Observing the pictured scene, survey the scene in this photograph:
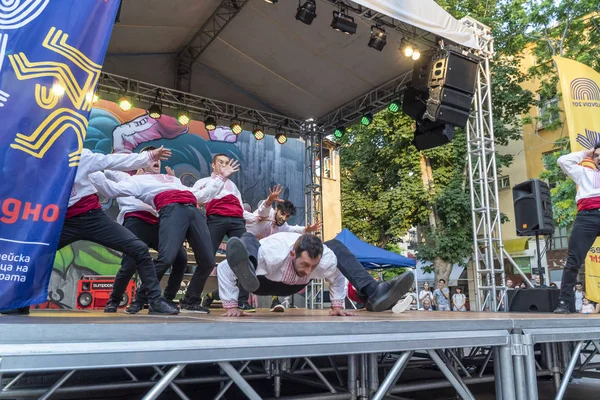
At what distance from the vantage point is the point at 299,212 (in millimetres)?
12477

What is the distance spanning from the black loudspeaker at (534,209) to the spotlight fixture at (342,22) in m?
3.18

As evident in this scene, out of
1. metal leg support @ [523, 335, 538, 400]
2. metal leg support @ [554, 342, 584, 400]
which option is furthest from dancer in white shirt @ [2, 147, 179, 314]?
metal leg support @ [554, 342, 584, 400]

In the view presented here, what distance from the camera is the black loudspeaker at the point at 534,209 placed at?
5.82m

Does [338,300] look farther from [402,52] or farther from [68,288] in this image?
[68,288]

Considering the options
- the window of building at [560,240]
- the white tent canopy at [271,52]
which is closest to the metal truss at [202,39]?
the white tent canopy at [271,52]

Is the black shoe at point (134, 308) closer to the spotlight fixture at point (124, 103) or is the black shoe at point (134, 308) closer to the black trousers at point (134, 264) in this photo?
the black trousers at point (134, 264)

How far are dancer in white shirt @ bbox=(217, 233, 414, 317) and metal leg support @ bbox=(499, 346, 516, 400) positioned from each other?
693mm

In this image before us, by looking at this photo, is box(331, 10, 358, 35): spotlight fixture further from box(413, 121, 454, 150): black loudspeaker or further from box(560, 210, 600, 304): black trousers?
box(560, 210, 600, 304): black trousers

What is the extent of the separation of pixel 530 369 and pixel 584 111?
5.02 metres

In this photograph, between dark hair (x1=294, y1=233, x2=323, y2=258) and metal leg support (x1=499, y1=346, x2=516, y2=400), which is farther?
dark hair (x1=294, y1=233, x2=323, y2=258)

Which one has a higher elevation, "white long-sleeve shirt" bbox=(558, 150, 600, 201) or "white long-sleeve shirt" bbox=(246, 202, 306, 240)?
"white long-sleeve shirt" bbox=(558, 150, 600, 201)

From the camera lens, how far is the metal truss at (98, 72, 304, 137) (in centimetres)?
805

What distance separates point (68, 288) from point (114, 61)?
4.99 meters

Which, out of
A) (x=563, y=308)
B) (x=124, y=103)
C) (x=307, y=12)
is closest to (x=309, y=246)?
(x=563, y=308)
